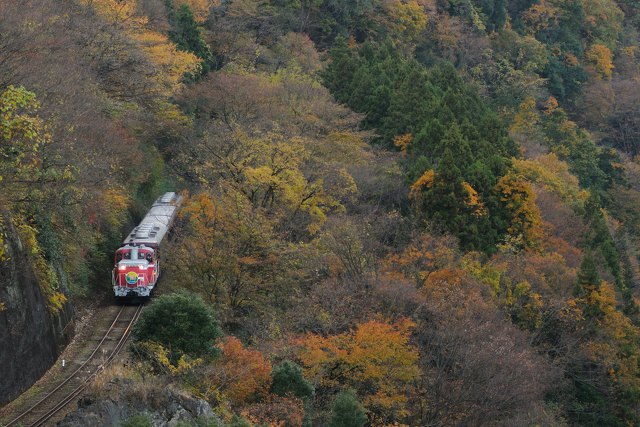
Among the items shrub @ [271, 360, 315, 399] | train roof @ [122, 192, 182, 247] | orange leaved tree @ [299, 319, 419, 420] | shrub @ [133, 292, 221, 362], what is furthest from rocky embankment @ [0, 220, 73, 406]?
train roof @ [122, 192, 182, 247]

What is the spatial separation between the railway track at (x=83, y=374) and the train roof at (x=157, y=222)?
9.35ft

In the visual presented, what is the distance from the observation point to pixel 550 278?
36219mm

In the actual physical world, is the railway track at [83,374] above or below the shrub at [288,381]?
below

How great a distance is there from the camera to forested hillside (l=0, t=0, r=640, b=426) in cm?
2248

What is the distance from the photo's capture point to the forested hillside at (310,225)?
22484 millimetres

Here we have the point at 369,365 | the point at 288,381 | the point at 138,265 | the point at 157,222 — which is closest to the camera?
the point at 288,381

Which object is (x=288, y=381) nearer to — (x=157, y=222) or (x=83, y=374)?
(x=83, y=374)

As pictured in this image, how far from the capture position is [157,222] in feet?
110

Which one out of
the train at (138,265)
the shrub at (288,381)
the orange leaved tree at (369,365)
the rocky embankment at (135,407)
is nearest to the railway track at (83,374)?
the train at (138,265)

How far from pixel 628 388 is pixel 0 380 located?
2451 centimetres

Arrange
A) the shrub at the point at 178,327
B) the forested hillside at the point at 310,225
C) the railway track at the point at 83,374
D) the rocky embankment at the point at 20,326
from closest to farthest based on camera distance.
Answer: the railway track at the point at 83,374 < the rocky embankment at the point at 20,326 < the shrub at the point at 178,327 < the forested hillside at the point at 310,225

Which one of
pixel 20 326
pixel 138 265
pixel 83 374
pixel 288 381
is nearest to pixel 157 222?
pixel 138 265

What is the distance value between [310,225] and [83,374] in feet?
40.7

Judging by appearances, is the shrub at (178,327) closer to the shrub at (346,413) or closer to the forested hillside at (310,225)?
the forested hillside at (310,225)
